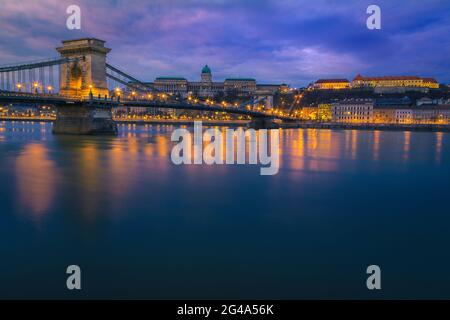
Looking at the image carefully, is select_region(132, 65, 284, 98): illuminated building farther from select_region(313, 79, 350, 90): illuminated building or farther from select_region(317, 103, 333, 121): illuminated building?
select_region(317, 103, 333, 121): illuminated building

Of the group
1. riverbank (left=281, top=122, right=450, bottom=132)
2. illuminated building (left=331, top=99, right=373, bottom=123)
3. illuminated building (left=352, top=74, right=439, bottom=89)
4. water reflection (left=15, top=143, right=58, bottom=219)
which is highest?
illuminated building (left=352, top=74, right=439, bottom=89)

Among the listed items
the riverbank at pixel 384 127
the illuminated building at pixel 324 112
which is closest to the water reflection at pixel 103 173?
the riverbank at pixel 384 127

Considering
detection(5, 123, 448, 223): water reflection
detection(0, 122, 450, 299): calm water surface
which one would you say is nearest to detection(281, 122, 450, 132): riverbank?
detection(5, 123, 448, 223): water reflection

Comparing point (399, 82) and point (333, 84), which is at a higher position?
point (333, 84)

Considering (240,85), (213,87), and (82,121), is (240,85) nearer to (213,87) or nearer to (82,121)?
(213,87)

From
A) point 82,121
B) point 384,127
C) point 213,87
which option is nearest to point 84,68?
point 82,121
